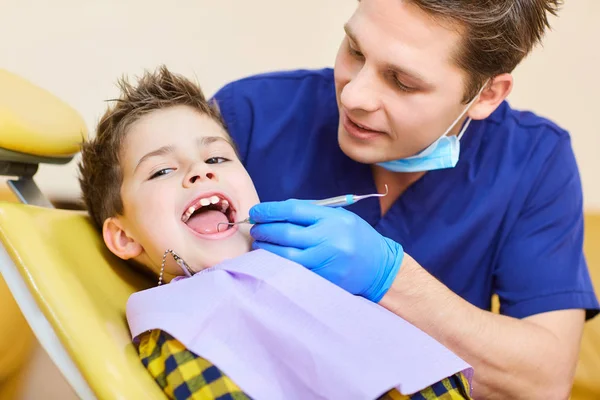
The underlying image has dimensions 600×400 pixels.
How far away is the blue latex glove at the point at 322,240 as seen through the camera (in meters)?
1.14

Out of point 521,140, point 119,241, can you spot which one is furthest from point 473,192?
point 119,241

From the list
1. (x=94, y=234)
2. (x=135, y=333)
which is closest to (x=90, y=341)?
(x=135, y=333)

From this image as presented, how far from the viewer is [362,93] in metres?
1.29

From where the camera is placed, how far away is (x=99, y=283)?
120cm

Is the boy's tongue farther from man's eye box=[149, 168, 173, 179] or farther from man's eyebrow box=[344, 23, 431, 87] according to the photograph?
man's eyebrow box=[344, 23, 431, 87]

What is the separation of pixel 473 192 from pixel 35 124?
3.17 feet

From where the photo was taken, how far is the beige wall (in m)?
2.19

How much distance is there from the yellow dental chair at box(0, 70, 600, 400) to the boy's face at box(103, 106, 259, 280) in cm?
9

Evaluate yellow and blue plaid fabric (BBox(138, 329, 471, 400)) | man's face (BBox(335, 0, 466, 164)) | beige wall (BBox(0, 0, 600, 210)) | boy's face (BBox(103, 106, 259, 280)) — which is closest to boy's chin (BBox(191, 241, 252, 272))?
boy's face (BBox(103, 106, 259, 280))

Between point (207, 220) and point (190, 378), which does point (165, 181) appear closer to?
point (207, 220)

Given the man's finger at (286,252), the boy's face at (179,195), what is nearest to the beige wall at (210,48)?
the boy's face at (179,195)

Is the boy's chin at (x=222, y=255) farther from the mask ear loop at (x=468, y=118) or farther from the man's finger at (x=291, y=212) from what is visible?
the mask ear loop at (x=468, y=118)

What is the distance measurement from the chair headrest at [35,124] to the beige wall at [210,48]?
2.56 ft

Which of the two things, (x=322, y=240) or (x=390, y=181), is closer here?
(x=322, y=240)
